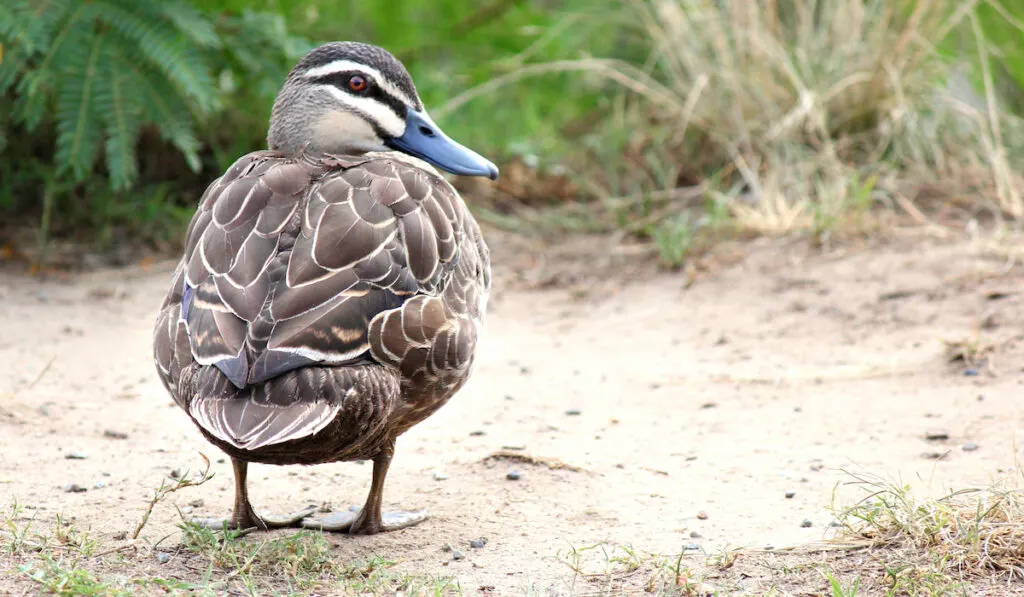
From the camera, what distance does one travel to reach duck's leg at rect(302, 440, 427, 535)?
3.97 meters

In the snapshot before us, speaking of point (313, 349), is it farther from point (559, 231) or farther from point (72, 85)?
point (559, 231)

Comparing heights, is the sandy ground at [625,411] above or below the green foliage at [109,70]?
below

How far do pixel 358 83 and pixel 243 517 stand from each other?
175 cm

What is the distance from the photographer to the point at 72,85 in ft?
21.8

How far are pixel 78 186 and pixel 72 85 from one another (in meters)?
1.45

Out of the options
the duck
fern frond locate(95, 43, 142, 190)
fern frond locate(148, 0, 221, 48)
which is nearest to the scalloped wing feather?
the duck

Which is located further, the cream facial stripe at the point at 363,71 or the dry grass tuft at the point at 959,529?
the cream facial stripe at the point at 363,71

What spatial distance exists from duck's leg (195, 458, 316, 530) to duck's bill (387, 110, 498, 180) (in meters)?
1.43

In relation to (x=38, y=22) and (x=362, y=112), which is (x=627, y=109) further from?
(x=362, y=112)

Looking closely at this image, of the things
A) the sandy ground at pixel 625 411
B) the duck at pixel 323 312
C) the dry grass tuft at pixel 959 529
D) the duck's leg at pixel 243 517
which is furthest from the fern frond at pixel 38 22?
the dry grass tuft at pixel 959 529

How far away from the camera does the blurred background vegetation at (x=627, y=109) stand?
6.71 meters

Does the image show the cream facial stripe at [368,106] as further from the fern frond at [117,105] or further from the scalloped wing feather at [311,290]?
the fern frond at [117,105]

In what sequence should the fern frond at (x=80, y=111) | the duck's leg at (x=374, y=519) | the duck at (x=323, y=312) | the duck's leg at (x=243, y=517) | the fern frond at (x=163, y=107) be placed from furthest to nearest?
the fern frond at (x=163, y=107), the fern frond at (x=80, y=111), the duck's leg at (x=374, y=519), the duck's leg at (x=243, y=517), the duck at (x=323, y=312)

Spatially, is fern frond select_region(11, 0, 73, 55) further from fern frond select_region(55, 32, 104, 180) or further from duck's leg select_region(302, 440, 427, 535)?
duck's leg select_region(302, 440, 427, 535)
